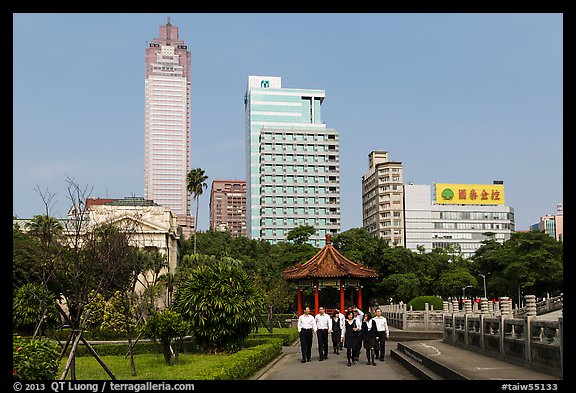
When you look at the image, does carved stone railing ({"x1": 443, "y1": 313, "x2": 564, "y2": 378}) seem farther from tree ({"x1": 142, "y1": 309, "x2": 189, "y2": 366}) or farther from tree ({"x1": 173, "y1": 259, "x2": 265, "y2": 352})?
tree ({"x1": 142, "y1": 309, "x2": 189, "y2": 366})

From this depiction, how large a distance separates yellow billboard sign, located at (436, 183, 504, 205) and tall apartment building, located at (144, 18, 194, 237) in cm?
7215

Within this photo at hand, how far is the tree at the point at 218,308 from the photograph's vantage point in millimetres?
21688

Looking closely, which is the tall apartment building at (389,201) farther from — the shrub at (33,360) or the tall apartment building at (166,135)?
the shrub at (33,360)

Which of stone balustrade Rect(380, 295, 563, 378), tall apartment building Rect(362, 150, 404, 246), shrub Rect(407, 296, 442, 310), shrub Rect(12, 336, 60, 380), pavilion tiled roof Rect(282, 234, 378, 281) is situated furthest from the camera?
tall apartment building Rect(362, 150, 404, 246)

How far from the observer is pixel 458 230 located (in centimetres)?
11119

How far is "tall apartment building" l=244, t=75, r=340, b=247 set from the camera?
107688 mm

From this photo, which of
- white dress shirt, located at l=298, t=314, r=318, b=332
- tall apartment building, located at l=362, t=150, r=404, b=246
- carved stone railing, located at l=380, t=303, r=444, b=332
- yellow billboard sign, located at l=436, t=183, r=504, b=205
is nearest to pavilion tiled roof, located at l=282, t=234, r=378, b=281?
carved stone railing, located at l=380, t=303, r=444, b=332

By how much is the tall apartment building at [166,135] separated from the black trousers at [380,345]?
14226cm

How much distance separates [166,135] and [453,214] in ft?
275

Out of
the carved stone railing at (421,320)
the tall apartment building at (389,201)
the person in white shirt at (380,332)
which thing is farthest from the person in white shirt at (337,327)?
the tall apartment building at (389,201)

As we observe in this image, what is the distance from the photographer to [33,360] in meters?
9.58
